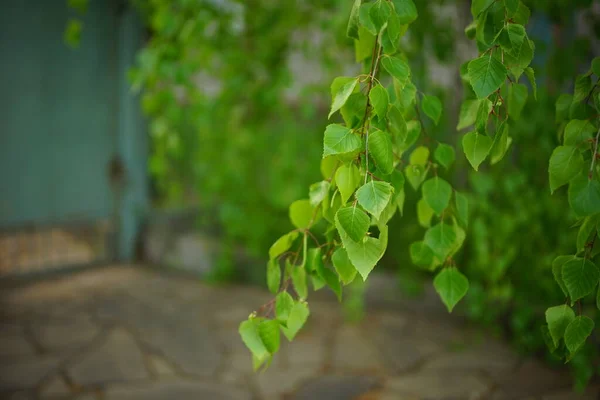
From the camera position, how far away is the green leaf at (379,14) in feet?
3.50

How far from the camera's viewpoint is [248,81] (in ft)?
11.4

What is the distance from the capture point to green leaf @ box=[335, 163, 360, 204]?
105 centimetres

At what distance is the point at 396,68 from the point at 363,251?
1.23 ft

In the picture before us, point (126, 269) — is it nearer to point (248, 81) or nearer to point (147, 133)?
point (147, 133)

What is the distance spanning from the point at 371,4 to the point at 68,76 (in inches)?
144

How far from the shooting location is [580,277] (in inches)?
44.0

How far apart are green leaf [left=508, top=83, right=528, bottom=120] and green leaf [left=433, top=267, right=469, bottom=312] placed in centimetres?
41

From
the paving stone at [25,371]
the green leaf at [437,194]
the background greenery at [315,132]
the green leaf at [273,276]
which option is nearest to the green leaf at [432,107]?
the green leaf at [437,194]

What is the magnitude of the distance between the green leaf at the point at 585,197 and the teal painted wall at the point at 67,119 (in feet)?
12.7

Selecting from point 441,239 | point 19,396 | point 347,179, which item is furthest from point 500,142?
point 19,396

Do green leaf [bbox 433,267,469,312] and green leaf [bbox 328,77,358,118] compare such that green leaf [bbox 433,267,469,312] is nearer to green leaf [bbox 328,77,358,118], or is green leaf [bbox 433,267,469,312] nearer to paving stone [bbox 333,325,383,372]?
green leaf [bbox 328,77,358,118]

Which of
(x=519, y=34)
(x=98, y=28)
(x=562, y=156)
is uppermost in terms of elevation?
(x=98, y=28)

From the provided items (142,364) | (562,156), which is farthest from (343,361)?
(562,156)

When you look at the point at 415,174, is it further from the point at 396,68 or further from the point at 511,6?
the point at 511,6
